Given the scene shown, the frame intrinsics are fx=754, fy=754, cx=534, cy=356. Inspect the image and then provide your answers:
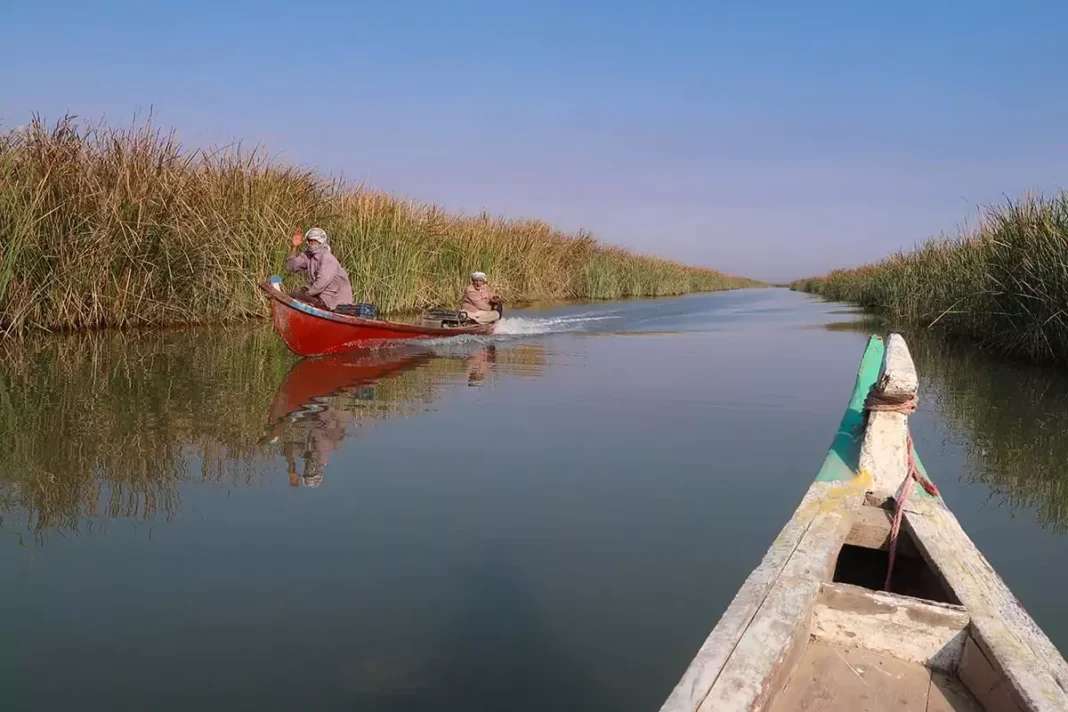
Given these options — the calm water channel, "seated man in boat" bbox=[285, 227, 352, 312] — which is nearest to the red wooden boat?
"seated man in boat" bbox=[285, 227, 352, 312]

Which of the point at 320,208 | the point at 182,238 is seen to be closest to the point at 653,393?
the point at 182,238

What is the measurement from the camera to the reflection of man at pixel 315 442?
4.38 metres

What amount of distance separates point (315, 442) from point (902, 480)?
363cm

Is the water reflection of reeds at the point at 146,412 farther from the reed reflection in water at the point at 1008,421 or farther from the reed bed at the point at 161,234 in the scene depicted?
the reed reflection in water at the point at 1008,421

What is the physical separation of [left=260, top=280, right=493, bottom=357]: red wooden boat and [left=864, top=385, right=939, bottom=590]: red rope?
694 centimetres

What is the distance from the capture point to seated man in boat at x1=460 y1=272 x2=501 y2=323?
1253 cm

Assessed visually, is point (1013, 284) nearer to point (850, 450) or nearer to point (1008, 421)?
point (1008, 421)

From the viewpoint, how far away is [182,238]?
11.0m

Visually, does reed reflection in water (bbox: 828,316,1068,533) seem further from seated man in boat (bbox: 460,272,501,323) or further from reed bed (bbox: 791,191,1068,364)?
seated man in boat (bbox: 460,272,501,323)

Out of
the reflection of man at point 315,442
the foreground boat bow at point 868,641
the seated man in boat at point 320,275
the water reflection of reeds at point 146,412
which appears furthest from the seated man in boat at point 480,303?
the foreground boat bow at point 868,641

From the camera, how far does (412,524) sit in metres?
3.59

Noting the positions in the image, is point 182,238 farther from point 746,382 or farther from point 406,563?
point 406,563

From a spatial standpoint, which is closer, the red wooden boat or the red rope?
the red rope

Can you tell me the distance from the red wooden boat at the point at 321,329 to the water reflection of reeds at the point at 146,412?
0.32 meters
